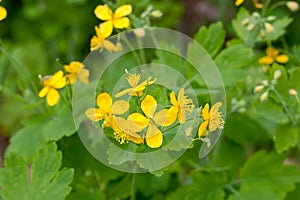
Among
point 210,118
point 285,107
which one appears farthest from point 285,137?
point 210,118

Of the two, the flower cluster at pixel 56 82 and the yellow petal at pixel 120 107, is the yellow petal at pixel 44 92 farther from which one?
the yellow petal at pixel 120 107

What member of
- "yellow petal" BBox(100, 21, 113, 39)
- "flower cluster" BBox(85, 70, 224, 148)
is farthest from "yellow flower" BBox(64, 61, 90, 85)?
"flower cluster" BBox(85, 70, 224, 148)

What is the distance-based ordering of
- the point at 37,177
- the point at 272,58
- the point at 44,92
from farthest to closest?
the point at 272,58 → the point at 44,92 → the point at 37,177

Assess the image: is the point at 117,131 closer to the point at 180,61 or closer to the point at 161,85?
the point at 161,85

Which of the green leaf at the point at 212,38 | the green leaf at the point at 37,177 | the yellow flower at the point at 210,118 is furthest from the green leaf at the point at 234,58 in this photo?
the green leaf at the point at 37,177

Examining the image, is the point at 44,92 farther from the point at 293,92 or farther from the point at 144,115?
the point at 293,92

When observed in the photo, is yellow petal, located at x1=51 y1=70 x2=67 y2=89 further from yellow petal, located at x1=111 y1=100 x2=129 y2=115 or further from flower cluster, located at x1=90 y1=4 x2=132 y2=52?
yellow petal, located at x1=111 y1=100 x2=129 y2=115
